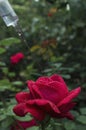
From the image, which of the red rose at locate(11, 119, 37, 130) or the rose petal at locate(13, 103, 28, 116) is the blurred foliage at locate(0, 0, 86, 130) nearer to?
the red rose at locate(11, 119, 37, 130)

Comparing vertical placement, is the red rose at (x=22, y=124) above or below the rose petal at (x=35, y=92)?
below

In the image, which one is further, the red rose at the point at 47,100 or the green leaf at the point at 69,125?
the green leaf at the point at 69,125

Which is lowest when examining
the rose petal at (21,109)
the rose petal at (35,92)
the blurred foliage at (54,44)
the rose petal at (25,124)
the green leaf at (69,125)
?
the blurred foliage at (54,44)

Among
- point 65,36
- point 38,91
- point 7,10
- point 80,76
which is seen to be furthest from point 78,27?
point 38,91

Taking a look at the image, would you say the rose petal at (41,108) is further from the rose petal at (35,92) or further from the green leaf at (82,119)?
the green leaf at (82,119)

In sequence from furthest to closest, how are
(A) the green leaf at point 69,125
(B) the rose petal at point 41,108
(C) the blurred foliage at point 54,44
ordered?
(C) the blurred foliage at point 54,44, (A) the green leaf at point 69,125, (B) the rose petal at point 41,108

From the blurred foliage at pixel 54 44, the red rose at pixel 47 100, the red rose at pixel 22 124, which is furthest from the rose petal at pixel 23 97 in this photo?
the blurred foliage at pixel 54 44

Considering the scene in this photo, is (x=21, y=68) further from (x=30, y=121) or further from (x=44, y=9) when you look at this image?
(x=30, y=121)

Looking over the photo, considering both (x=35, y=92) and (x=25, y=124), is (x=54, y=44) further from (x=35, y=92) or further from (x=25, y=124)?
(x=35, y=92)

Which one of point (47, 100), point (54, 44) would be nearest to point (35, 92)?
point (47, 100)
